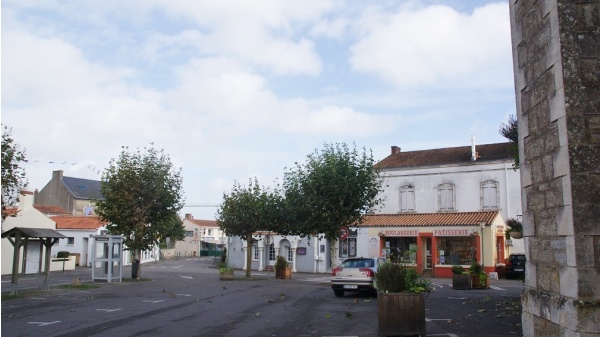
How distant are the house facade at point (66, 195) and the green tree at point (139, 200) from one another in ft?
127

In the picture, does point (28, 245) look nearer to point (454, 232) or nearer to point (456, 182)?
point (454, 232)

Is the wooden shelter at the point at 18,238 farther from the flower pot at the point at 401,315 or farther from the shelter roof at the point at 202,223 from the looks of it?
→ the shelter roof at the point at 202,223

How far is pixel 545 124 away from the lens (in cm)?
628

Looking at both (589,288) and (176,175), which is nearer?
(589,288)

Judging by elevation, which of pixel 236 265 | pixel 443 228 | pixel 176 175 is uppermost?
pixel 176 175

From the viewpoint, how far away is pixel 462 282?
915 inches

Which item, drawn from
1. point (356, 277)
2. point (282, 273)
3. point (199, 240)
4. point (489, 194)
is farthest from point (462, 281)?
point (199, 240)

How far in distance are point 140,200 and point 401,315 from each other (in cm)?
2193

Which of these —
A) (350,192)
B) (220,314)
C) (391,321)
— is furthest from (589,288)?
(350,192)

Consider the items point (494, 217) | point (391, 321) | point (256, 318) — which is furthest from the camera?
point (494, 217)

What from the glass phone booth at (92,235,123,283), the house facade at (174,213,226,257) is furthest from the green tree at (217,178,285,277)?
the house facade at (174,213,226,257)

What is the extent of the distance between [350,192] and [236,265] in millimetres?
22821

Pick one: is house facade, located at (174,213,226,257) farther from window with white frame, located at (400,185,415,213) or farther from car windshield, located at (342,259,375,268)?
car windshield, located at (342,259,375,268)

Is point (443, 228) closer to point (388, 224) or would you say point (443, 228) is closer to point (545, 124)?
point (388, 224)
